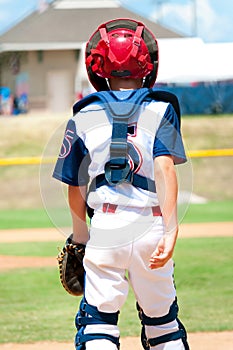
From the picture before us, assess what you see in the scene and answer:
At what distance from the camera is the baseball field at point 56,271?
5.48 metres

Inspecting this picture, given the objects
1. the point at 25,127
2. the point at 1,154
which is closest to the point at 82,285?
the point at 1,154

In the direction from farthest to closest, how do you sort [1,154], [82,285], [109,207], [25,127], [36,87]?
[36,87], [25,127], [1,154], [82,285], [109,207]

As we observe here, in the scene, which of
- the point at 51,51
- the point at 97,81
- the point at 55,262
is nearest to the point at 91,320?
the point at 97,81

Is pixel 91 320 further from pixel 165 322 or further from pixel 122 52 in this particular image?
pixel 122 52

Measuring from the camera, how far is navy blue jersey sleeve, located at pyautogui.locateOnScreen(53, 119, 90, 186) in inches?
143

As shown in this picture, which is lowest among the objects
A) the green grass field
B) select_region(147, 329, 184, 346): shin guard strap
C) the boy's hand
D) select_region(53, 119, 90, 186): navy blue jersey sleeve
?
the green grass field

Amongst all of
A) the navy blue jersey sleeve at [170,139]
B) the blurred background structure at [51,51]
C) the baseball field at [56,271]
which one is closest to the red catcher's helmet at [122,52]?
the navy blue jersey sleeve at [170,139]

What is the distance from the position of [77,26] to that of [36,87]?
3658 millimetres

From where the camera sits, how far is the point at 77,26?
40.8m

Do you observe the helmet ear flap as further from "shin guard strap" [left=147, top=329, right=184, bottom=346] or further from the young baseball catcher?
"shin guard strap" [left=147, top=329, right=184, bottom=346]

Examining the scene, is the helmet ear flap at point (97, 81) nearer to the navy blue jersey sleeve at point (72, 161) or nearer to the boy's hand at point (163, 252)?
the navy blue jersey sleeve at point (72, 161)

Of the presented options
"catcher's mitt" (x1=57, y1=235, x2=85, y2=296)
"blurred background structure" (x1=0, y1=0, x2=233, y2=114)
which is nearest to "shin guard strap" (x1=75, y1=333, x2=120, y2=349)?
"catcher's mitt" (x1=57, y1=235, x2=85, y2=296)

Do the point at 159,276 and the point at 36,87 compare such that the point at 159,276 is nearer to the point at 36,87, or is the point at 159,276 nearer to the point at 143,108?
the point at 143,108

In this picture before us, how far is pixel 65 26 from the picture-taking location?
41219 mm
